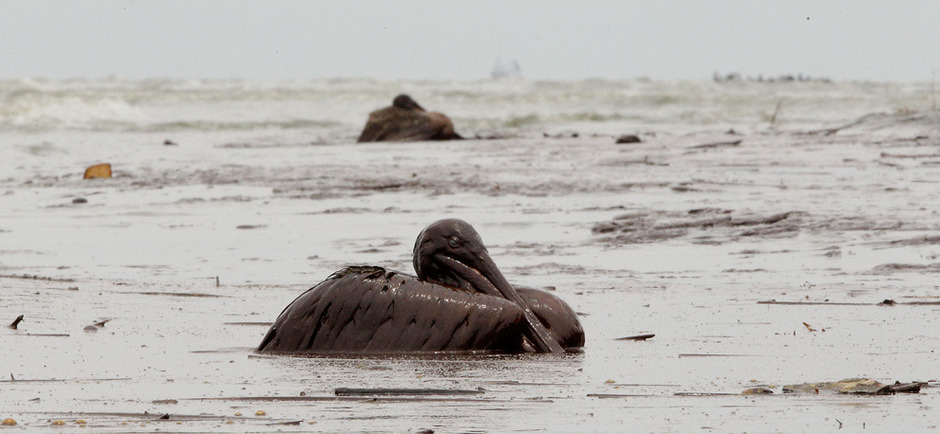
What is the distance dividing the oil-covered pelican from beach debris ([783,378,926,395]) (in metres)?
1.49

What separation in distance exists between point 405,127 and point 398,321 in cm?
1892

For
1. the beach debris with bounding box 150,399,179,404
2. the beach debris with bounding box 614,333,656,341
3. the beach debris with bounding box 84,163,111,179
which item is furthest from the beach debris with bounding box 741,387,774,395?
the beach debris with bounding box 84,163,111,179

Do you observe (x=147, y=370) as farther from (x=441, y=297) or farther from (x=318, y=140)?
(x=318, y=140)

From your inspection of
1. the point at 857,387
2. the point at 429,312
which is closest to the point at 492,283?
the point at 429,312

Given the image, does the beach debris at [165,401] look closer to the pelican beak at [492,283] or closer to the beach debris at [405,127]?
the pelican beak at [492,283]

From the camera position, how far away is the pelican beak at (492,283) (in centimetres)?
634

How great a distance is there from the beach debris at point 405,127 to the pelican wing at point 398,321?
60.8 feet

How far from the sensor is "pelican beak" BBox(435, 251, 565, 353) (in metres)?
6.34

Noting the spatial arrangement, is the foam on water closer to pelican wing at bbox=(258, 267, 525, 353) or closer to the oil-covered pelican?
the oil-covered pelican

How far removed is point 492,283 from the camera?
21.0ft

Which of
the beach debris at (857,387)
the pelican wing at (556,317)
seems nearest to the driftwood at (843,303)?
the pelican wing at (556,317)

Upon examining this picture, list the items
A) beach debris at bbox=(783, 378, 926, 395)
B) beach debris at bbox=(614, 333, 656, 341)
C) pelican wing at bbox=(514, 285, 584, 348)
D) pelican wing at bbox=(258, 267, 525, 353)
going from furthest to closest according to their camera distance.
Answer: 1. beach debris at bbox=(614, 333, 656, 341)
2. pelican wing at bbox=(514, 285, 584, 348)
3. pelican wing at bbox=(258, 267, 525, 353)
4. beach debris at bbox=(783, 378, 926, 395)

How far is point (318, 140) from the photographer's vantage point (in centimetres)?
2692

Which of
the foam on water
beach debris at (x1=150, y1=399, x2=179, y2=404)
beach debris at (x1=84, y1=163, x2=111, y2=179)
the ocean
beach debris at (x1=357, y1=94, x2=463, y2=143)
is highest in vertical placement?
beach debris at (x1=150, y1=399, x2=179, y2=404)
